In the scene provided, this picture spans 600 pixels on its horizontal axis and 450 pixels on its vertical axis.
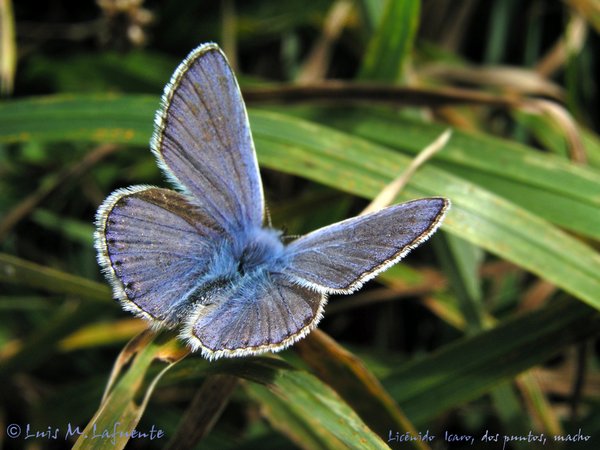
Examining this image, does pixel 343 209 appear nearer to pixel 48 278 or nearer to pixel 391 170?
pixel 391 170

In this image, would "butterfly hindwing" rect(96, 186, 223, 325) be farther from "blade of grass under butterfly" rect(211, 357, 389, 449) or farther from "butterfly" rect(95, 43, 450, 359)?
"blade of grass under butterfly" rect(211, 357, 389, 449)

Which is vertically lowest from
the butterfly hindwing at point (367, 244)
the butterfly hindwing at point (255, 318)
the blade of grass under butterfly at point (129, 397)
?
the blade of grass under butterfly at point (129, 397)

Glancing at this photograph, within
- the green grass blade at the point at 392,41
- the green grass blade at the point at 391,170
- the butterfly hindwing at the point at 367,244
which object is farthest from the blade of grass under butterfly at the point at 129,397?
the green grass blade at the point at 392,41

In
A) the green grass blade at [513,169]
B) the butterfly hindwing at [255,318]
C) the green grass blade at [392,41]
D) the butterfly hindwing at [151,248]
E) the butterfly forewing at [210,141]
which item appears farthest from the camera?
the green grass blade at [392,41]

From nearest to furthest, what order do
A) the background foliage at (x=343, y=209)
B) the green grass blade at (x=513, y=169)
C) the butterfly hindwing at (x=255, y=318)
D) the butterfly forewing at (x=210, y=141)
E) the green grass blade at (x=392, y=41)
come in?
1. the butterfly hindwing at (x=255, y=318)
2. the butterfly forewing at (x=210, y=141)
3. the background foliage at (x=343, y=209)
4. the green grass blade at (x=513, y=169)
5. the green grass blade at (x=392, y=41)

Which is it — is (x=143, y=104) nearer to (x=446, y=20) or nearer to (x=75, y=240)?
(x=75, y=240)

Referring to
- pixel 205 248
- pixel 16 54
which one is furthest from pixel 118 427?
pixel 16 54

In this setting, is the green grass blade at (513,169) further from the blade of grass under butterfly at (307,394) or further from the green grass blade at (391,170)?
the blade of grass under butterfly at (307,394)
